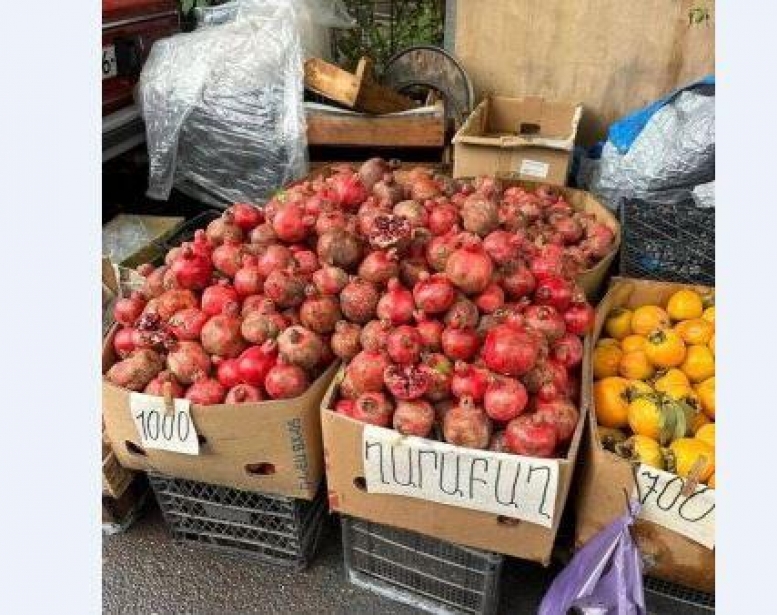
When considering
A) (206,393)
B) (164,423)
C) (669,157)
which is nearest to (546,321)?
(206,393)

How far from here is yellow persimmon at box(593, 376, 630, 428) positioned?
6.54ft

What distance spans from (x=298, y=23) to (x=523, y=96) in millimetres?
1678

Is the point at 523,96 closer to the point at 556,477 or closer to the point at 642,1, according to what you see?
the point at 642,1

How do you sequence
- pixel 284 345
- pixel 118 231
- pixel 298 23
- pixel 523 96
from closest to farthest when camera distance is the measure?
pixel 284 345 < pixel 118 231 < pixel 298 23 < pixel 523 96

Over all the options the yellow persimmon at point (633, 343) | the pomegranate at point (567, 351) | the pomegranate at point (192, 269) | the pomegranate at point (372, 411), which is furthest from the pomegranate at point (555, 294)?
the pomegranate at point (192, 269)

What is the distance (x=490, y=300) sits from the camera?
1.87 m

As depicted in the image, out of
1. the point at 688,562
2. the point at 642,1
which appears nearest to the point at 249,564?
the point at 688,562

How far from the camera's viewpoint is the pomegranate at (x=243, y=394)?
6.04 feet

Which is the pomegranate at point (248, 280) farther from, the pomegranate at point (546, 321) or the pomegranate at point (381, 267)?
the pomegranate at point (546, 321)

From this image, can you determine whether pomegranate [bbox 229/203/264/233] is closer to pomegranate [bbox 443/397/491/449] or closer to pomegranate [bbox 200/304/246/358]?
pomegranate [bbox 200/304/246/358]

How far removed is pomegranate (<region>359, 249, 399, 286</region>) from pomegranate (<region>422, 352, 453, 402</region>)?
302mm

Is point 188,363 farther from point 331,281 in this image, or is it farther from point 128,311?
point 331,281

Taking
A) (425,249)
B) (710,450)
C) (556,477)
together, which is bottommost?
(710,450)

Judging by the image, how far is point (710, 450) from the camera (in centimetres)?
179
